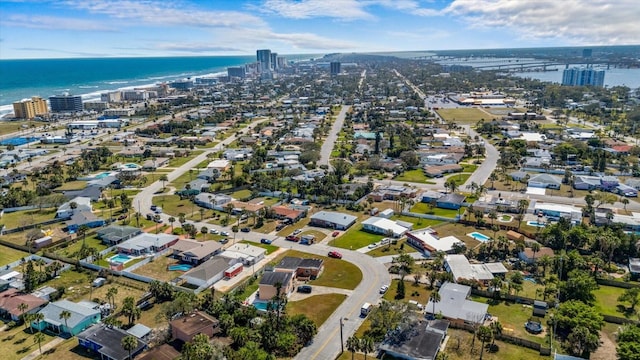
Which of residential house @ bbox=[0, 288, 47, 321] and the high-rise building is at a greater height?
the high-rise building

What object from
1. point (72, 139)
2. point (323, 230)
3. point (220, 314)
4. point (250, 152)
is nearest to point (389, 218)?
point (323, 230)

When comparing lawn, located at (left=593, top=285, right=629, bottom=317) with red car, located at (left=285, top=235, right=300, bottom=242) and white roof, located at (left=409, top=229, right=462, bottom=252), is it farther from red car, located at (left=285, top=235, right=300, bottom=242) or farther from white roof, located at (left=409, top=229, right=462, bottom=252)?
red car, located at (left=285, top=235, right=300, bottom=242)

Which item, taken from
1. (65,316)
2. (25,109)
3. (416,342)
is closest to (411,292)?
(416,342)

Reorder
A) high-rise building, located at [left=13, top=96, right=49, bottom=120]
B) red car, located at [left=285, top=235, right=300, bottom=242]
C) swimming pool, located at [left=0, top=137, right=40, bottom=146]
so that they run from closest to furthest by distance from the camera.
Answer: red car, located at [left=285, top=235, right=300, bottom=242] → swimming pool, located at [left=0, top=137, right=40, bottom=146] → high-rise building, located at [left=13, top=96, right=49, bottom=120]

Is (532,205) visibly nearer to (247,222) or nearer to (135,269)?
(247,222)

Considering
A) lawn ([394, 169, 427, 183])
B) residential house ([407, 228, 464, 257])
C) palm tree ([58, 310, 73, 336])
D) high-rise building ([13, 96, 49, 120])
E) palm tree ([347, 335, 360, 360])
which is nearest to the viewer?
palm tree ([347, 335, 360, 360])

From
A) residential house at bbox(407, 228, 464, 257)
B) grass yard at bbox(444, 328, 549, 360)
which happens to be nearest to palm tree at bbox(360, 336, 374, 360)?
grass yard at bbox(444, 328, 549, 360)
